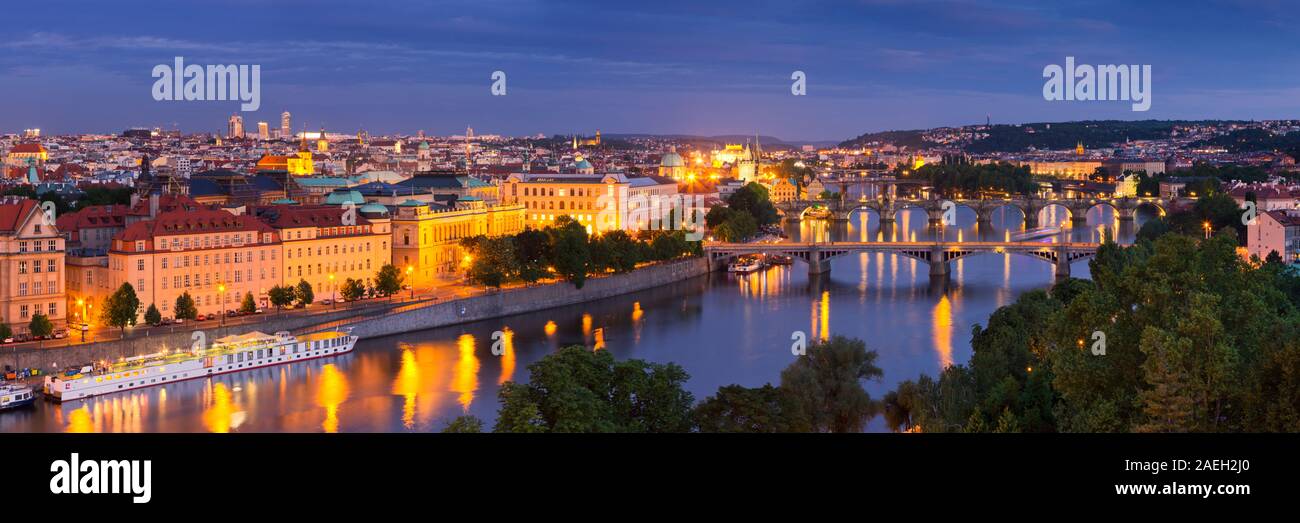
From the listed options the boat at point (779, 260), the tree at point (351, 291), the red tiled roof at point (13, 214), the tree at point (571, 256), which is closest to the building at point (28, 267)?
the red tiled roof at point (13, 214)

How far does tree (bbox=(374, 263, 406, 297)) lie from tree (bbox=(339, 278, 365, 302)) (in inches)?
11.3

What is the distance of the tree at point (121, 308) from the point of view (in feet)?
51.3

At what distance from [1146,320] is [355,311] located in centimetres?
1250

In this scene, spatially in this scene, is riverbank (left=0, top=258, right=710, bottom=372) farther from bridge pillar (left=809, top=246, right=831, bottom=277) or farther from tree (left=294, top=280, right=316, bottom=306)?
bridge pillar (left=809, top=246, right=831, bottom=277)

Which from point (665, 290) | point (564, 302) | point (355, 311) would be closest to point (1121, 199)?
point (665, 290)

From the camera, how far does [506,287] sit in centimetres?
2112

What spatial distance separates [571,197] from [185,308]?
594 inches

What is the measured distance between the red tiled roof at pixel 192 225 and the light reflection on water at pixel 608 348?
2711 mm

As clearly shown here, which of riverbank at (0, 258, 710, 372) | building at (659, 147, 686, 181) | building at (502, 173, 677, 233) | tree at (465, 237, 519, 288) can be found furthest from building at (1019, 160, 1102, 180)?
tree at (465, 237, 519, 288)

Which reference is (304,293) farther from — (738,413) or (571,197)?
(571,197)

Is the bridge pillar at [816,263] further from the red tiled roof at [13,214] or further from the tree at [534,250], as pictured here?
the red tiled roof at [13,214]

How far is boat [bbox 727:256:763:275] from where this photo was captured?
90.1 ft
